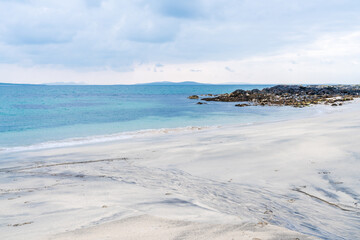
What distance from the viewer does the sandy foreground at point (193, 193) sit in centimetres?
397

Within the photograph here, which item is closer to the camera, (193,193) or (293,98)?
(193,193)

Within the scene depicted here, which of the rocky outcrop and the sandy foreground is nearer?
the sandy foreground

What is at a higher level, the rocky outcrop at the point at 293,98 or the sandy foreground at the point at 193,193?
the rocky outcrop at the point at 293,98

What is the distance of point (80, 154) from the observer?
11.9m

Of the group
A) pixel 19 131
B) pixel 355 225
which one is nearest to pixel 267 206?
pixel 355 225

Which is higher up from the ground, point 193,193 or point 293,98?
point 293,98

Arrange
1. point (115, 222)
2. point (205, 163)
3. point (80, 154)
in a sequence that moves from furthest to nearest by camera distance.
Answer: point (80, 154), point (205, 163), point (115, 222)

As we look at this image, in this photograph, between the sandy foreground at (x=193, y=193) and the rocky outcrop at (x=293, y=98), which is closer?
the sandy foreground at (x=193, y=193)

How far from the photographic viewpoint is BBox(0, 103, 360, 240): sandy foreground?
13.0 ft

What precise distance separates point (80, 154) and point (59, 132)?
32.9ft

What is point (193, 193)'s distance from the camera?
19.8 ft

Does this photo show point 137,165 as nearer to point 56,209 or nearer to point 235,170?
point 235,170

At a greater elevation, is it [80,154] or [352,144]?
[352,144]

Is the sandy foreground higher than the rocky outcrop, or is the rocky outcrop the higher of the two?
the rocky outcrop
